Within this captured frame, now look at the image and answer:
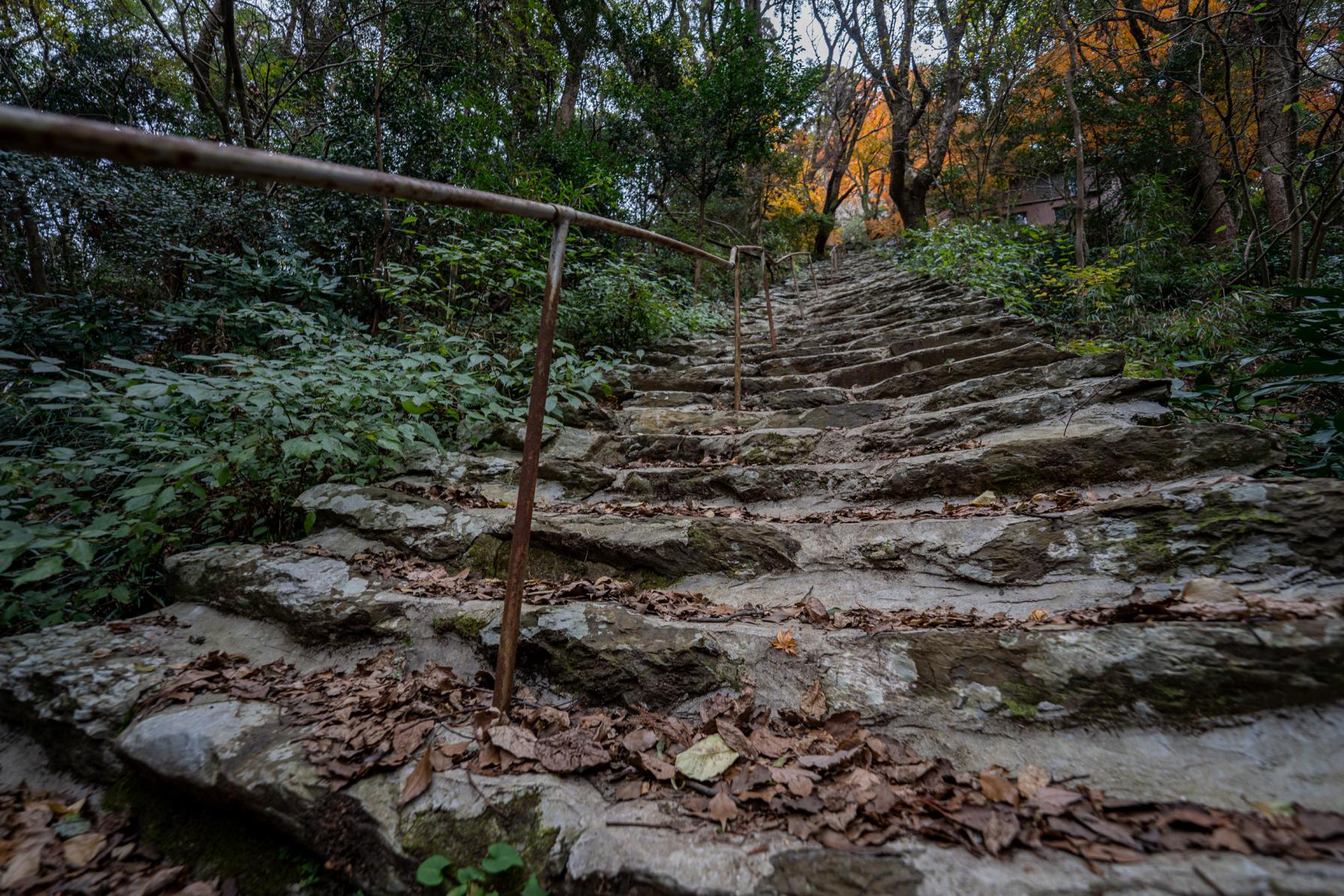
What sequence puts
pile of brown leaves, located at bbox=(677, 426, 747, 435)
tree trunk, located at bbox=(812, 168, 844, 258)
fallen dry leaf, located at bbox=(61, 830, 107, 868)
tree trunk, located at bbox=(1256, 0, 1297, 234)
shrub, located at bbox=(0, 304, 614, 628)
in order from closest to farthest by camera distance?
Answer: fallen dry leaf, located at bbox=(61, 830, 107, 868) → shrub, located at bbox=(0, 304, 614, 628) → pile of brown leaves, located at bbox=(677, 426, 747, 435) → tree trunk, located at bbox=(1256, 0, 1297, 234) → tree trunk, located at bbox=(812, 168, 844, 258)

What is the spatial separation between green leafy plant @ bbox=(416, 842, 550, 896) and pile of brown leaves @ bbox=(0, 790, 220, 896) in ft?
1.82

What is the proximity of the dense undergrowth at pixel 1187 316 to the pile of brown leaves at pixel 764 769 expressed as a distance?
161cm

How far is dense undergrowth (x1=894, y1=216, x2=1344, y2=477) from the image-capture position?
1922mm

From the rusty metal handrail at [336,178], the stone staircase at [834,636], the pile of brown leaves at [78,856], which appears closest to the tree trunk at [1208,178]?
the stone staircase at [834,636]

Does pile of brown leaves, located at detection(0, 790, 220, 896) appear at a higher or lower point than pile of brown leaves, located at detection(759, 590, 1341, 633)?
lower

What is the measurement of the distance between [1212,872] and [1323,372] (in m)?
2.05

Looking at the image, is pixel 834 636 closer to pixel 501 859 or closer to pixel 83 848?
pixel 501 859

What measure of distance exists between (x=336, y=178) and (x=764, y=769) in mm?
1406

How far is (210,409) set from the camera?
240cm

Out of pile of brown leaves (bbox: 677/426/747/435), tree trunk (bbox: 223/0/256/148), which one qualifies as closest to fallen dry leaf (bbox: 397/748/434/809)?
pile of brown leaves (bbox: 677/426/747/435)

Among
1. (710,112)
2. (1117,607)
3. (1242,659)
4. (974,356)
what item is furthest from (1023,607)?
(710,112)

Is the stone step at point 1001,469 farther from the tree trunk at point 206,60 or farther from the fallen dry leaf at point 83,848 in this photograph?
the tree trunk at point 206,60

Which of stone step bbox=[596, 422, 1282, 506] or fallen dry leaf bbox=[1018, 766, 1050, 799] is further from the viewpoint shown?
stone step bbox=[596, 422, 1282, 506]

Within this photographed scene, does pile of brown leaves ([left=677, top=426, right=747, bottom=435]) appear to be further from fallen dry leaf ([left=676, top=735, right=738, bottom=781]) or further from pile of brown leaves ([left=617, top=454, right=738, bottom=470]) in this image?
fallen dry leaf ([left=676, top=735, right=738, bottom=781])
